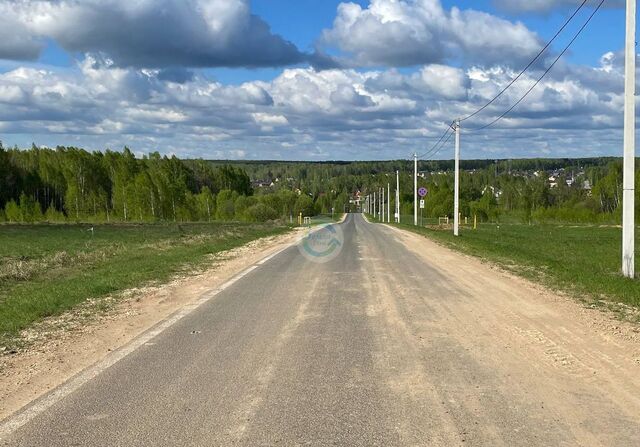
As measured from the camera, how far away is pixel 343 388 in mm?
5715

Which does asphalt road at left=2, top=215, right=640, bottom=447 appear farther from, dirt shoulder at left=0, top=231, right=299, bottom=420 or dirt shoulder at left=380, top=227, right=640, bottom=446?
dirt shoulder at left=0, top=231, right=299, bottom=420

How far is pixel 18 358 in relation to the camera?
23.3 ft

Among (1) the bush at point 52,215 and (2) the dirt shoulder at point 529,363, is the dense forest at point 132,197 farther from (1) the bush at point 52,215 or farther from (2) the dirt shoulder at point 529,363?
(2) the dirt shoulder at point 529,363

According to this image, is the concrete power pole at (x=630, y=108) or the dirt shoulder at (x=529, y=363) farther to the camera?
the concrete power pole at (x=630, y=108)

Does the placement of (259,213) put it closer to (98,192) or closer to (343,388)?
(98,192)

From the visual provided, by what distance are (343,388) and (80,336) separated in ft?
13.7

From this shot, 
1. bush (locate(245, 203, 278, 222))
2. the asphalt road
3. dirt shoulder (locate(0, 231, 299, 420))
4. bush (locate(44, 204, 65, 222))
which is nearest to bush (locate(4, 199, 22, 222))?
bush (locate(44, 204, 65, 222))

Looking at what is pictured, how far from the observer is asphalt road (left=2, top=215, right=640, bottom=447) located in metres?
4.62

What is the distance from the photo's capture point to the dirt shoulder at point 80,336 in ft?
19.7

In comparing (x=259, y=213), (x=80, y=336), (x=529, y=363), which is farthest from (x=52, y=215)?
(x=529, y=363)

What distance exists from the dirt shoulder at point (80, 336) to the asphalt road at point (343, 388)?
448 millimetres

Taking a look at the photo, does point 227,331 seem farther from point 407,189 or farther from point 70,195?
point 407,189

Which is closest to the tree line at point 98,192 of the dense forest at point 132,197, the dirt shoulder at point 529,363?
the dense forest at point 132,197

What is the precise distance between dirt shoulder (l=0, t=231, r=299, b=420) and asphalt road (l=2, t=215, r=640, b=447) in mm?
448
